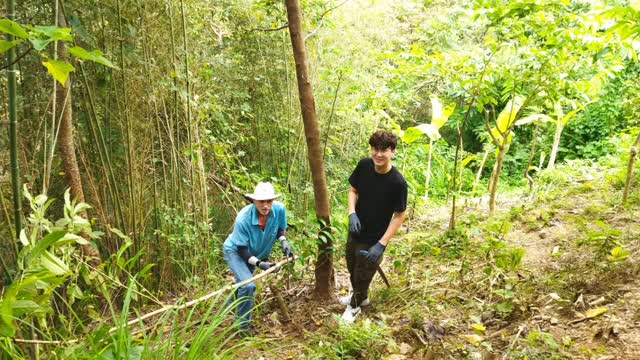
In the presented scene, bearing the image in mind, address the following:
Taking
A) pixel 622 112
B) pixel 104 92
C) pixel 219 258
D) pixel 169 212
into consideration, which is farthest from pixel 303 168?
pixel 622 112

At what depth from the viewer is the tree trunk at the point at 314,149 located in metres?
3.05

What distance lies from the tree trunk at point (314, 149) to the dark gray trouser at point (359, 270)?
7.0 inches

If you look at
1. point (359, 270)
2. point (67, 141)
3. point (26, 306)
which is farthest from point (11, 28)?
point (359, 270)

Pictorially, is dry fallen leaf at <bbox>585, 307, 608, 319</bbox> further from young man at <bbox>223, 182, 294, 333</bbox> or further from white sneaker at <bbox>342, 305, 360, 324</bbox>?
young man at <bbox>223, 182, 294, 333</bbox>

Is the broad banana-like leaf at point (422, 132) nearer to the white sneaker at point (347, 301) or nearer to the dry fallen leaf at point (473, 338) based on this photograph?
the white sneaker at point (347, 301)

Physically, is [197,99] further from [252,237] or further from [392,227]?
[392,227]

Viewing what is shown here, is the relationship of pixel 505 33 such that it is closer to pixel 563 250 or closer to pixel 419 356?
pixel 563 250

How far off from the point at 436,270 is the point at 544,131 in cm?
635

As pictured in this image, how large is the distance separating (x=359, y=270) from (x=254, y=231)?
885mm

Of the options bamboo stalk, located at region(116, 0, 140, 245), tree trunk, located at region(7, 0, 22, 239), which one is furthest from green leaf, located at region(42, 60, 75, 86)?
bamboo stalk, located at region(116, 0, 140, 245)

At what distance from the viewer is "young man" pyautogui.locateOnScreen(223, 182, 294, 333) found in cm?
325

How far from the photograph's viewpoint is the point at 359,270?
10.8 ft

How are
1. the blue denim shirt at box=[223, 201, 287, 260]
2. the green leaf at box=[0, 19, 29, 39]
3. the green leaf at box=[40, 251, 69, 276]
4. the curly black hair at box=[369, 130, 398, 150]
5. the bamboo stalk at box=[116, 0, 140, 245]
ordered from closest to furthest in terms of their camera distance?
the green leaf at box=[0, 19, 29, 39] < the green leaf at box=[40, 251, 69, 276] < the curly black hair at box=[369, 130, 398, 150] < the bamboo stalk at box=[116, 0, 140, 245] < the blue denim shirt at box=[223, 201, 287, 260]

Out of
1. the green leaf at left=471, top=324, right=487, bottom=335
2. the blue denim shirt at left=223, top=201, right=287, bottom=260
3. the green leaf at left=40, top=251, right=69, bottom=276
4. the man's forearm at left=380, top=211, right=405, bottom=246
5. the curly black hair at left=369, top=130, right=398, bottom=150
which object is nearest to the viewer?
the green leaf at left=40, top=251, right=69, bottom=276
